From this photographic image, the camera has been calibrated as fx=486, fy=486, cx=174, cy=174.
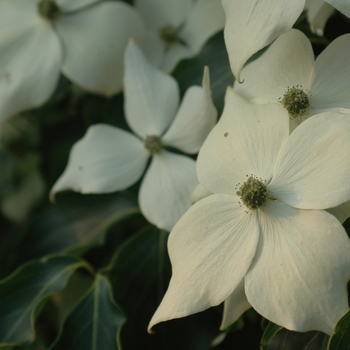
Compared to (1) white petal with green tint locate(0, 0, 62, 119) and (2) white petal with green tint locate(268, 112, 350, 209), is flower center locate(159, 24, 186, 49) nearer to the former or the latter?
(1) white petal with green tint locate(0, 0, 62, 119)

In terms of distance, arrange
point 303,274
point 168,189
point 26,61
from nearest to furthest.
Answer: point 303,274, point 168,189, point 26,61

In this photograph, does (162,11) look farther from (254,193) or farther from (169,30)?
(254,193)

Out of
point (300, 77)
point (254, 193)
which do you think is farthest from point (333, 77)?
point (254, 193)

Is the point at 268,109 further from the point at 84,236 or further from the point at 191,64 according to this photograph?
the point at 84,236

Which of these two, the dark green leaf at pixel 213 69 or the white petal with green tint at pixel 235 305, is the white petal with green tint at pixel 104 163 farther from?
the white petal with green tint at pixel 235 305

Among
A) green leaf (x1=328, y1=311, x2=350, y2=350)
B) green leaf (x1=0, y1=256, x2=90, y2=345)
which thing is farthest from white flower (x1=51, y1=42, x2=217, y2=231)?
green leaf (x1=328, y1=311, x2=350, y2=350)
